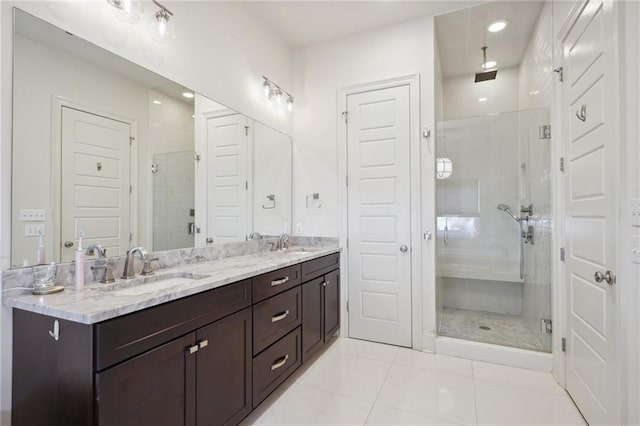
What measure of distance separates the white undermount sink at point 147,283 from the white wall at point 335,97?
5.30ft

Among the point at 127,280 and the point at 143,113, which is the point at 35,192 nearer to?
the point at 127,280

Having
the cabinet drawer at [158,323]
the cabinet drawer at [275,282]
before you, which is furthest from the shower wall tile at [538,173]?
the cabinet drawer at [158,323]

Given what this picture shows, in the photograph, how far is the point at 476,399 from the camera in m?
2.01

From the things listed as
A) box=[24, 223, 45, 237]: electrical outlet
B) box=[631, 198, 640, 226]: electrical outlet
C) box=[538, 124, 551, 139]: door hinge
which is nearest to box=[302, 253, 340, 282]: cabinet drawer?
box=[24, 223, 45, 237]: electrical outlet

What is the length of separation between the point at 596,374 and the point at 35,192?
295cm

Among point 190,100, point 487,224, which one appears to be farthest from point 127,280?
point 487,224

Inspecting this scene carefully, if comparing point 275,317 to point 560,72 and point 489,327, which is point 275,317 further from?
point 560,72

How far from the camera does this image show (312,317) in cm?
250

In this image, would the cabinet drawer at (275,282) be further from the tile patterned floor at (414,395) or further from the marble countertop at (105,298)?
the tile patterned floor at (414,395)

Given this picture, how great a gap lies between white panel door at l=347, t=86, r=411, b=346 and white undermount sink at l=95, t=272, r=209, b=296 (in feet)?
5.52

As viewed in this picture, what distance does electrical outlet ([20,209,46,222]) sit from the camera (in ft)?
4.30

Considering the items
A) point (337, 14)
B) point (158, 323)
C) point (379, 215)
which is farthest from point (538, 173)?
point (158, 323)

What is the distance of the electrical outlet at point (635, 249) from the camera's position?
51.6 inches

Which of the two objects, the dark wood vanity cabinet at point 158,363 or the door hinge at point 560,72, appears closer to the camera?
the dark wood vanity cabinet at point 158,363
